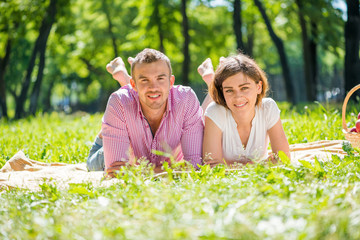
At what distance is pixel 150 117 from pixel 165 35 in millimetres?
16212

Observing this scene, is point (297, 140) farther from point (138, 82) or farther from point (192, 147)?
point (138, 82)

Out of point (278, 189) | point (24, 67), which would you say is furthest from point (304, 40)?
point (24, 67)

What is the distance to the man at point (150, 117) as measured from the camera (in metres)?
3.96

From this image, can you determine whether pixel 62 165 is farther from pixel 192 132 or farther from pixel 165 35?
pixel 165 35

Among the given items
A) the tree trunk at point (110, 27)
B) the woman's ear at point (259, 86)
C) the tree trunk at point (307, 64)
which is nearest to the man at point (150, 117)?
the woman's ear at point (259, 86)

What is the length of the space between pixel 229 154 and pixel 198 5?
19.8 m

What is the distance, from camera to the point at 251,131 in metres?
4.34

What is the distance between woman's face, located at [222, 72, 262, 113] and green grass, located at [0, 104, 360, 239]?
3.56 ft

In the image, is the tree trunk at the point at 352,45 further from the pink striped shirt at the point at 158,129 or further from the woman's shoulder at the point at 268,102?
the pink striped shirt at the point at 158,129

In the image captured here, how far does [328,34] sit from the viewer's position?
1423cm

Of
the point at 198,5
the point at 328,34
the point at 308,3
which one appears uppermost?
the point at 198,5

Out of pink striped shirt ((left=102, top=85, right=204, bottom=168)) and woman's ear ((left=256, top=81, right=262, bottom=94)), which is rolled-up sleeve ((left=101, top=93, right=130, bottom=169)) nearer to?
pink striped shirt ((left=102, top=85, right=204, bottom=168))

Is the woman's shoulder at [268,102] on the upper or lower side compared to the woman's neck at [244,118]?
upper

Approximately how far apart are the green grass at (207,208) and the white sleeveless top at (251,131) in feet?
3.63
